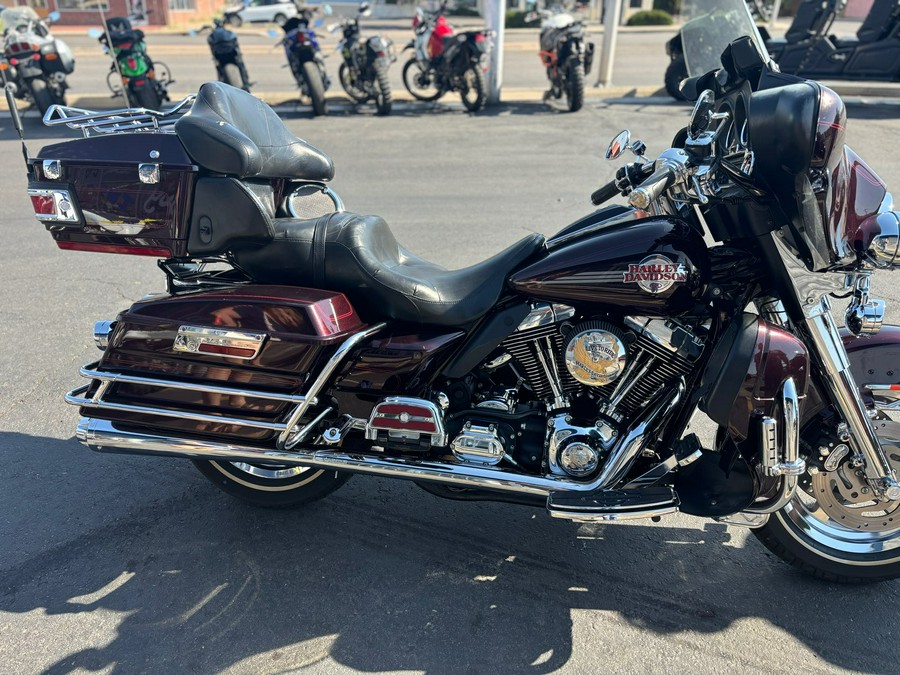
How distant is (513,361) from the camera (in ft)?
8.02

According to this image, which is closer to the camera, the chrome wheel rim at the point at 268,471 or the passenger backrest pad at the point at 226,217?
the passenger backrest pad at the point at 226,217

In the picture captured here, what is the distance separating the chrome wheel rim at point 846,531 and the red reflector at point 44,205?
2810mm

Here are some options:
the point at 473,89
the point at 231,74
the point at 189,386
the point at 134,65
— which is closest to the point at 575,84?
the point at 473,89

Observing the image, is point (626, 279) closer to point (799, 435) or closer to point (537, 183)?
point (799, 435)

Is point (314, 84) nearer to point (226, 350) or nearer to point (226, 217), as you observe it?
point (226, 217)

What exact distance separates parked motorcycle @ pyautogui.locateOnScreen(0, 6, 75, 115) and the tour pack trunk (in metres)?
10.3

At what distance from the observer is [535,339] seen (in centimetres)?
235

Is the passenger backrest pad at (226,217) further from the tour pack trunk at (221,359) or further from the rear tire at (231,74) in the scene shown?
the rear tire at (231,74)

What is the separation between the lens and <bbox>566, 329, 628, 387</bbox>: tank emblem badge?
2254 millimetres

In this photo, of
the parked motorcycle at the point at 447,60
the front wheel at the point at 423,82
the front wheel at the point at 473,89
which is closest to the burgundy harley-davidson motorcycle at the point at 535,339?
the front wheel at the point at 473,89

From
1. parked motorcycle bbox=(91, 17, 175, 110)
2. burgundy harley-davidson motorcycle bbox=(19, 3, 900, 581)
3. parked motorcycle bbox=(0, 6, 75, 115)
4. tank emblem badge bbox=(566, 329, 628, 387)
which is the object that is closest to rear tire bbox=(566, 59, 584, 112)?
parked motorcycle bbox=(91, 17, 175, 110)

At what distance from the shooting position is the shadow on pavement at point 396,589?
7.79 ft

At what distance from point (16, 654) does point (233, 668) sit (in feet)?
2.44

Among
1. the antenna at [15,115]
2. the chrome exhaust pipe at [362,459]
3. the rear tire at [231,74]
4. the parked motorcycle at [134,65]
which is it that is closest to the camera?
the chrome exhaust pipe at [362,459]
